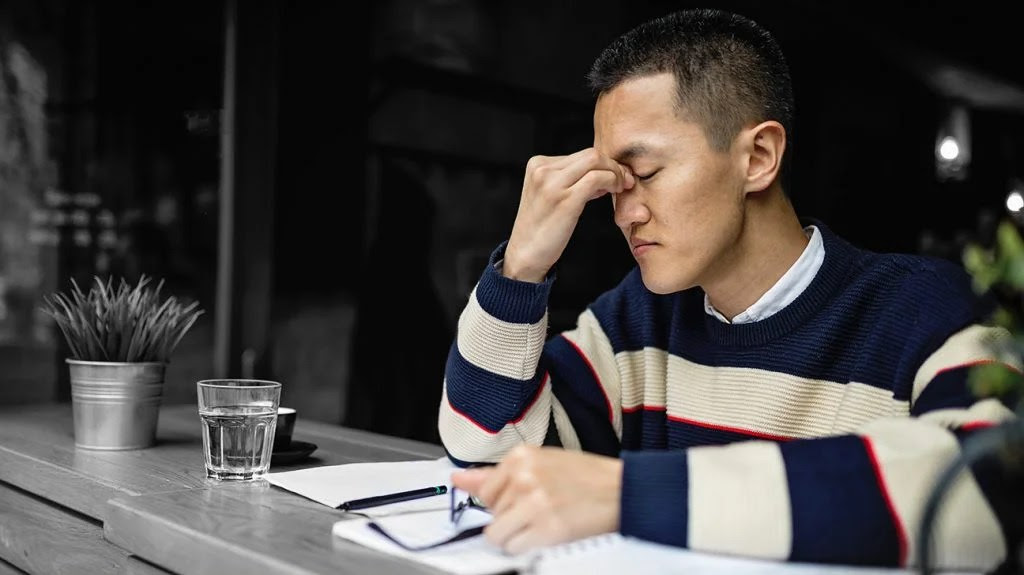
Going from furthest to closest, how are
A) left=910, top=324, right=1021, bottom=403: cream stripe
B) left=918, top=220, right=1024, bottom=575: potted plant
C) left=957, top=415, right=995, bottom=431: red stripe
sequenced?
left=910, top=324, right=1021, bottom=403: cream stripe → left=957, top=415, right=995, bottom=431: red stripe → left=918, top=220, right=1024, bottom=575: potted plant

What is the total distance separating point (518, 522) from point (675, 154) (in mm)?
622

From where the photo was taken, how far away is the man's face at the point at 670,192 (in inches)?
51.9

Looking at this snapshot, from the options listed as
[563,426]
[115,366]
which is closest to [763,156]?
[563,426]

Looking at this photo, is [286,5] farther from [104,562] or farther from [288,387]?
[104,562]

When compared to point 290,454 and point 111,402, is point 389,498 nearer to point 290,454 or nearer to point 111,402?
point 290,454

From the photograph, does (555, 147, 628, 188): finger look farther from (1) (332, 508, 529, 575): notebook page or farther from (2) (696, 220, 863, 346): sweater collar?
(1) (332, 508, 529, 575): notebook page

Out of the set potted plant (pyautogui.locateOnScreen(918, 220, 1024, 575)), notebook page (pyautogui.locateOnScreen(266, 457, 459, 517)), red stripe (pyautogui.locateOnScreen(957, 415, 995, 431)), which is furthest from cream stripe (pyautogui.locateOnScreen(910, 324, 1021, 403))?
notebook page (pyautogui.locateOnScreen(266, 457, 459, 517))

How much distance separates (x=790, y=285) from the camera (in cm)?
136

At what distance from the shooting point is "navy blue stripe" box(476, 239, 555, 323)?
1.34 meters

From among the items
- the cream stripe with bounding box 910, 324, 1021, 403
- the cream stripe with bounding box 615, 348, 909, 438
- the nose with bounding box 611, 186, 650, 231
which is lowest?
the cream stripe with bounding box 615, 348, 909, 438

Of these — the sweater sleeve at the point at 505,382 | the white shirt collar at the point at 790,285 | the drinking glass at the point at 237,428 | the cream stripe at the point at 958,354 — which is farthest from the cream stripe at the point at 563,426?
the cream stripe at the point at 958,354

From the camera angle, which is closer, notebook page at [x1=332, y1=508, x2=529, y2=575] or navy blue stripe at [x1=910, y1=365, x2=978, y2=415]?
notebook page at [x1=332, y1=508, x2=529, y2=575]

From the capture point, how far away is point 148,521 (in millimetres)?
Result: 1075

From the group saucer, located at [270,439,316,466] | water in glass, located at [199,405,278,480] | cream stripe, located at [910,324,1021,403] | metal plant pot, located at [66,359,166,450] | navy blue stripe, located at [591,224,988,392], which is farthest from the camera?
metal plant pot, located at [66,359,166,450]
